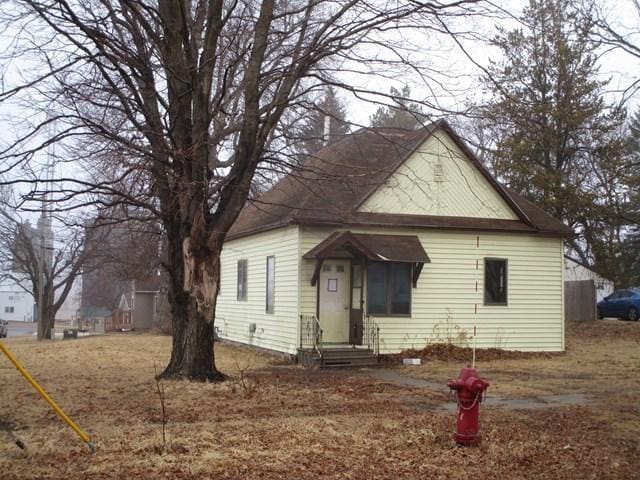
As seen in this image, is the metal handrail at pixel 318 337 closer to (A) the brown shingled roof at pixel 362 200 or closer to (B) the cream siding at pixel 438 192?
(A) the brown shingled roof at pixel 362 200

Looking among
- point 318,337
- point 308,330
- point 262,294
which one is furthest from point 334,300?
point 262,294

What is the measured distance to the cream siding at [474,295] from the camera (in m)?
19.9

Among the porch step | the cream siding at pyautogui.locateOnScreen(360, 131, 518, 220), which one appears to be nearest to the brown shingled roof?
the cream siding at pyautogui.locateOnScreen(360, 131, 518, 220)

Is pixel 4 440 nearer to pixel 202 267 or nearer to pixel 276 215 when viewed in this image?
pixel 202 267

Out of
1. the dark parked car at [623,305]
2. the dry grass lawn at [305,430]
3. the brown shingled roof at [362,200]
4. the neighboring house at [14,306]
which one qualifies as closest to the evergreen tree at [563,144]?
the dark parked car at [623,305]

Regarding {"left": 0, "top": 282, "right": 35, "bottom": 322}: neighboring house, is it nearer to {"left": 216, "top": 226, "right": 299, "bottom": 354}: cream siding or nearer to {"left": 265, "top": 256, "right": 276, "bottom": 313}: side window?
{"left": 216, "top": 226, "right": 299, "bottom": 354}: cream siding

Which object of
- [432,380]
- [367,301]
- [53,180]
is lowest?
[432,380]

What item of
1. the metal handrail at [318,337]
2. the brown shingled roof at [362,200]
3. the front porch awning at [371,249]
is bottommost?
the metal handrail at [318,337]

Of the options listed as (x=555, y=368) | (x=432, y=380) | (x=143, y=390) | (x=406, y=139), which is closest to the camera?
(x=143, y=390)

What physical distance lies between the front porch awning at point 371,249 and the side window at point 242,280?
219 inches

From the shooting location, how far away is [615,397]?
1289cm

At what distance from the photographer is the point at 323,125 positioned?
2472 cm

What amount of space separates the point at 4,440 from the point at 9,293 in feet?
322

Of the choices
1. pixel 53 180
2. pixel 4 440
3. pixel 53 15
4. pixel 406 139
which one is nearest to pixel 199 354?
pixel 53 180
